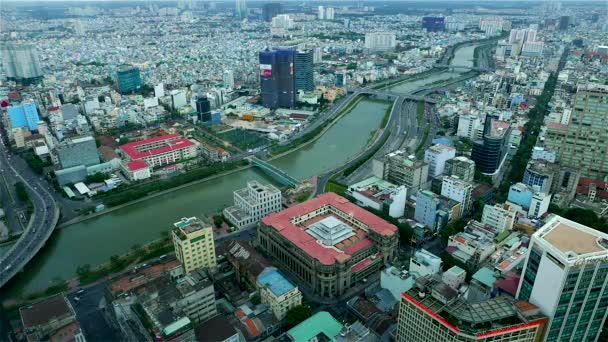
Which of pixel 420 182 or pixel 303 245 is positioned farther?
pixel 420 182

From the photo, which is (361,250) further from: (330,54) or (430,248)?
(330,54)

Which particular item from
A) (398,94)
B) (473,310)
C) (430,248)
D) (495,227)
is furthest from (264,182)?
(398,94)

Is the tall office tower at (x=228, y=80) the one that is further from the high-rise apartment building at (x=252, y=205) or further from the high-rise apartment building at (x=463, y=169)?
the high-rise apartment building at (x=463, y=169)

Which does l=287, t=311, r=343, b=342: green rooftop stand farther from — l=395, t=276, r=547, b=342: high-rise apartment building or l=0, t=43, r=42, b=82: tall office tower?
l=0, t=43, r=42, b=82: tall office tower

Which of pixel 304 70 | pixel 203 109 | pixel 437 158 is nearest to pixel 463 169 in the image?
pixel 437 158

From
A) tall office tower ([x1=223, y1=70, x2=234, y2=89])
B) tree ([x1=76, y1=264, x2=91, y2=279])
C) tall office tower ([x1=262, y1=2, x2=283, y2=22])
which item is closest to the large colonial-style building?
tree ([x1=76, y1=264, x2=91, y2=279])
